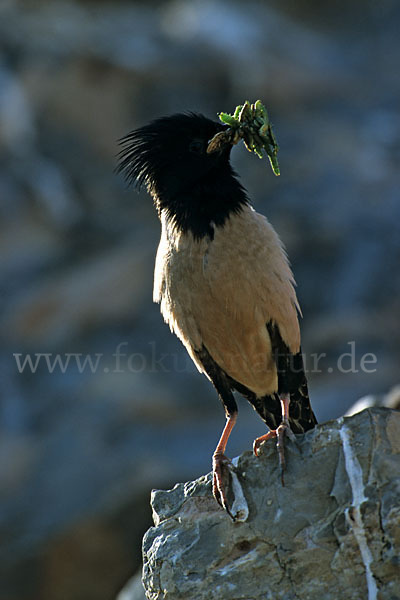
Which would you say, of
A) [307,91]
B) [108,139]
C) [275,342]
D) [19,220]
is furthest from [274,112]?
[275,342]

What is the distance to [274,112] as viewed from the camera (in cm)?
2275

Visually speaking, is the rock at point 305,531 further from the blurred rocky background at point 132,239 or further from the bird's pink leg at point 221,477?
the blurred rocky background at point 132,239

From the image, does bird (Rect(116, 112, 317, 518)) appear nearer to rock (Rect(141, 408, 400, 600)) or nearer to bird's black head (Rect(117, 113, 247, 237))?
bird's black head (Rect(117, 113, 247, 237))

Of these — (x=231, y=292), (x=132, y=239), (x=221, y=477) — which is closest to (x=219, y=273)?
(x=231, y=292)

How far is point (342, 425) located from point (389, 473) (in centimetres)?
44

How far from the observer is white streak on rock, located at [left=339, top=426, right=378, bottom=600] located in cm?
444

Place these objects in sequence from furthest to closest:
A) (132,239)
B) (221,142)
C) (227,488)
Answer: (132,239), (221,142), (227,488)

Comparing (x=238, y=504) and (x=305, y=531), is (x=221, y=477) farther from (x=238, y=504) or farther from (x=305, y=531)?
(x=305, y=531)

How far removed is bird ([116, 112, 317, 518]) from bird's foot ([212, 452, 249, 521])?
4cm

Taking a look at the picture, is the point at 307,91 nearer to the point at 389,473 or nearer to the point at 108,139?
the point at 108,139

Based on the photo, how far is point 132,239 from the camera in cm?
2034

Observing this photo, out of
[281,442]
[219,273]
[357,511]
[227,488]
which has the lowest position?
[357,511]

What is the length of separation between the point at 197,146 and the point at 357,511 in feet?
10.1

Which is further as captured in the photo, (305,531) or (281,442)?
(281,442)
